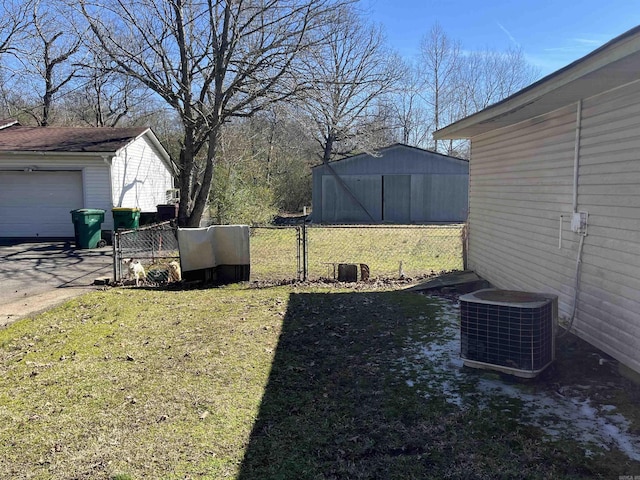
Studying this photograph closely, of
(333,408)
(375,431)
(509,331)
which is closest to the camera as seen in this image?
(375,431)

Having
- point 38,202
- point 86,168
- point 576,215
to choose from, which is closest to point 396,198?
point 86,168

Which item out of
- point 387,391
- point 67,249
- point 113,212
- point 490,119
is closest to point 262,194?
point 113,212

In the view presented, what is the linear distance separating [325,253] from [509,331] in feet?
28.5

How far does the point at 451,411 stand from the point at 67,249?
12.3 meters

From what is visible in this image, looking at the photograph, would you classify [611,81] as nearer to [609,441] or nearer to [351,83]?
[609,441]

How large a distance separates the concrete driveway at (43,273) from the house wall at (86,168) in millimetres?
1623

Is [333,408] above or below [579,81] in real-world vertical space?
below

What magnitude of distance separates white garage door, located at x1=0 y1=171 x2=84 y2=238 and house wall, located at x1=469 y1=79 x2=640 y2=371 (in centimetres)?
1289

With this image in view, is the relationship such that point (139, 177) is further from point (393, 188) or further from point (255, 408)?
point (255, 408)

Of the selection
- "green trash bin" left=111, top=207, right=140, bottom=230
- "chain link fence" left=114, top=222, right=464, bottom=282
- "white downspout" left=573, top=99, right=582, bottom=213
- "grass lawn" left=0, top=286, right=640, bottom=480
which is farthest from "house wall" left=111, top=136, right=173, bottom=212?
"white downspout" left=573, top=99, right=582, bottom=213

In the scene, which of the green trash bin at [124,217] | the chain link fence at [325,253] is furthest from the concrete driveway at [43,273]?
the green trash bin at [124,217]

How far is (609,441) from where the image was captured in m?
3.06

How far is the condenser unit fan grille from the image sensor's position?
13.0 ft

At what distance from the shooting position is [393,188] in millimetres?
24344
